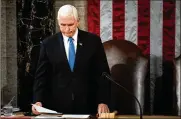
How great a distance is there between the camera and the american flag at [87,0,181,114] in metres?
4.01

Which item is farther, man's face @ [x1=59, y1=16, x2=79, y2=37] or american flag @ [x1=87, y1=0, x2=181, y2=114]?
american flag @ [x1=87, y1=0, x2=181, y2=114]

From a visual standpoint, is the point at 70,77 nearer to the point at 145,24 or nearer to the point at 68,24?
the point at 68,24

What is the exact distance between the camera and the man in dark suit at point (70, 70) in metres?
2.94

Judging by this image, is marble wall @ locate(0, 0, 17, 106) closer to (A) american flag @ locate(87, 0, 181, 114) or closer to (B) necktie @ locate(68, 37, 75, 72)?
(A) american flag @ locate(87, 0, 181, 114)

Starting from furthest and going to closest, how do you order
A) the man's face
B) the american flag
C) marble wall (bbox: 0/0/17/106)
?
marble wall (bbox: 0/0/17/106) < the american flag < the man's face

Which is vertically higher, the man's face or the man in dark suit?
the man's face

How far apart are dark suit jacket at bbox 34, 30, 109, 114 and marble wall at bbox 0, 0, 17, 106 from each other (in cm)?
122

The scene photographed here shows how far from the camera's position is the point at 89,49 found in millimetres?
3025

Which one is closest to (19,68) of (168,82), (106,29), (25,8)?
(25,8)

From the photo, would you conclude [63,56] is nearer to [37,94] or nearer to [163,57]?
[37,94]

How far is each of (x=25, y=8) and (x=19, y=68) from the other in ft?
2.05

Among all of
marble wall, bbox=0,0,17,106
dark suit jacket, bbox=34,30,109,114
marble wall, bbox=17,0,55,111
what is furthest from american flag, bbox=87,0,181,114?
dark suit jacket, bbox=34,30,109,114

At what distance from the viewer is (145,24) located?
4047 millimetres

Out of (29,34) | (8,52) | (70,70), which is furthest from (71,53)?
(8,52)
